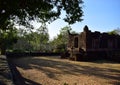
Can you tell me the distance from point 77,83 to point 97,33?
23525 mm

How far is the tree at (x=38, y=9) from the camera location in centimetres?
1371

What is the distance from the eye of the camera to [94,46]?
117 feet

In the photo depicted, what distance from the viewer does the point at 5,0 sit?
12.7 m

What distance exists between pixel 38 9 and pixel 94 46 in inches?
854

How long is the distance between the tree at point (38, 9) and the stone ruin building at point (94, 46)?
49.8ft

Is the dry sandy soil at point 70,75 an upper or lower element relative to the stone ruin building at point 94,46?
lower

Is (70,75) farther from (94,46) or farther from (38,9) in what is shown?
(94,46)

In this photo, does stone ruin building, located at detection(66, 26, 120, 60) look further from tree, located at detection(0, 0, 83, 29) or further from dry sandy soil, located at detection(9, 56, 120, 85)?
tree, located at detection(0, 0, 83, 29)

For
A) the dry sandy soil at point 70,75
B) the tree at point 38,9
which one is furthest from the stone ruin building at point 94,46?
the tree at point 38,9

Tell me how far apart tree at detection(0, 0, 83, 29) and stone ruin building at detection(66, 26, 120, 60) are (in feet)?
49.8

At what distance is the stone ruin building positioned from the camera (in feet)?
110

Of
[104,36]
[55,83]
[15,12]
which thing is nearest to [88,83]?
[55,83]

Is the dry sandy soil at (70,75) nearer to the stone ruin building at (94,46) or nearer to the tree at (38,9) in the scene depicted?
the tree at (38,9)

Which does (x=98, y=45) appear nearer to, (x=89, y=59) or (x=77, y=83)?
(x=89, y=59)
